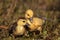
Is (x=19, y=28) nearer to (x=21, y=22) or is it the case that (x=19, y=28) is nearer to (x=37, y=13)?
(x=21, y=22)

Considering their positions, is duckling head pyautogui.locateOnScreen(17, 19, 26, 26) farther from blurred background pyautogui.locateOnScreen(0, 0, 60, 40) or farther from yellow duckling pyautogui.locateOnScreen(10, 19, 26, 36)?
blurred background pyautogui.locateOnScreen(0, 0, 60, 40)

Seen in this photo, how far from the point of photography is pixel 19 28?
5.22 feet

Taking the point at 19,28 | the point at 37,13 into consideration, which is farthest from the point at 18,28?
the point at 37,13

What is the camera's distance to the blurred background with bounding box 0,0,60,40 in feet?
5.45

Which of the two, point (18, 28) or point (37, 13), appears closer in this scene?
point (18, 28)

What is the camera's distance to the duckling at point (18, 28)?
5.22ft

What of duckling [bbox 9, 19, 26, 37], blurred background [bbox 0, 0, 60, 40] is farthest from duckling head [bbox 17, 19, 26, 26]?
blurred background [bbox 0, 0, 60, 40]

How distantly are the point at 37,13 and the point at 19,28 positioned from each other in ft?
1.45

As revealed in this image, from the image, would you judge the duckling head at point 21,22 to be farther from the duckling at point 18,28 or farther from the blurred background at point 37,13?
the blurred background at point 37,13

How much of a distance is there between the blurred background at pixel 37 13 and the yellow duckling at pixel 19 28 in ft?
0.16

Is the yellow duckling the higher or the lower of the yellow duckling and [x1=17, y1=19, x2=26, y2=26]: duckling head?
the lower

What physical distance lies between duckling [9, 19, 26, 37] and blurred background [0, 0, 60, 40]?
46 millimetres

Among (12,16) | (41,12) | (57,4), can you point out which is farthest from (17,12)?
(57,4)

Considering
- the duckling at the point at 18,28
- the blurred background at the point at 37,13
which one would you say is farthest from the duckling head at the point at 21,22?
the blurred background at the point at 37,13
